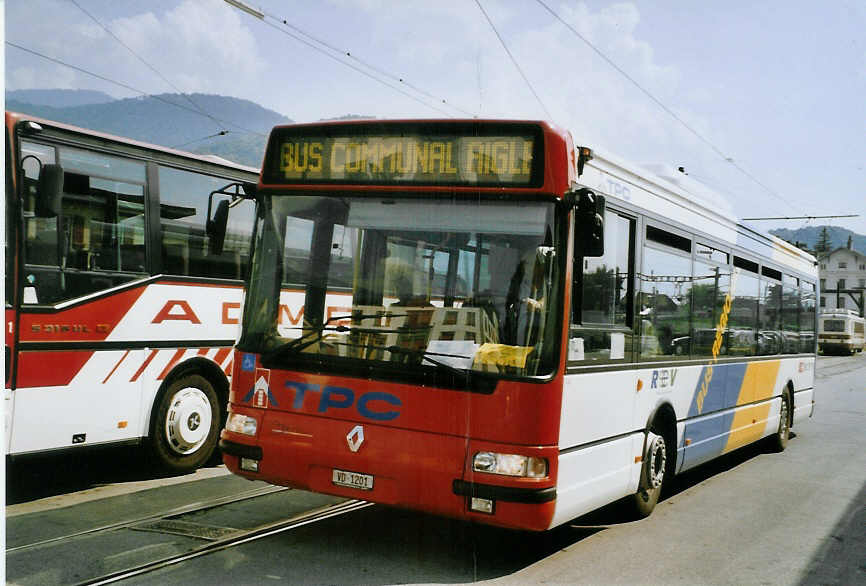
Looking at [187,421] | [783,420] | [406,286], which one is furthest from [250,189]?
[783,420]

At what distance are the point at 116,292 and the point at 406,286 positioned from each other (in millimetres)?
3662

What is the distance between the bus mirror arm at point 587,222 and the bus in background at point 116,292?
2422 millimetres

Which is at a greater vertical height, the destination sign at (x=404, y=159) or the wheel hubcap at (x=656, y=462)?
the destination sign at (x=404, y=159)

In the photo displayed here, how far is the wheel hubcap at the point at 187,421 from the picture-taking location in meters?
8.98

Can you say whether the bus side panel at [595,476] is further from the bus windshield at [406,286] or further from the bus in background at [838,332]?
the bus in background at [838,332]

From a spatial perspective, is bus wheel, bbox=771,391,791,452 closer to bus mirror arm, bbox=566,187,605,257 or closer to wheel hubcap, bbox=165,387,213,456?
wheel hubcap, bbox=165,387,213,456

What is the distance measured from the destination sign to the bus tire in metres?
2.92

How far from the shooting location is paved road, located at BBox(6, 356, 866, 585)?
18.4 feet

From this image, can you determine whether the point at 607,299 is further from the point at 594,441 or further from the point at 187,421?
the point at 187,421

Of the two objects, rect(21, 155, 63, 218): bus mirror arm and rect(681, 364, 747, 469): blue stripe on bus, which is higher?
rect(21, 155, 63, 218): bus mirror arm

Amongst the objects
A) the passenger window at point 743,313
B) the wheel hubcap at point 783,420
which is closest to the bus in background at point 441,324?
the passenger window at point 743,313

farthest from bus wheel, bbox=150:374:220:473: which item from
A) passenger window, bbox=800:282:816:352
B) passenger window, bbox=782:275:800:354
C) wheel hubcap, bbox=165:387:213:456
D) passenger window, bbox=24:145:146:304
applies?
passenger window, bbox=800:282:816:352

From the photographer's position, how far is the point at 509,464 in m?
5.43

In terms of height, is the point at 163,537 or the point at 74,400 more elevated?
the point at 74,400
